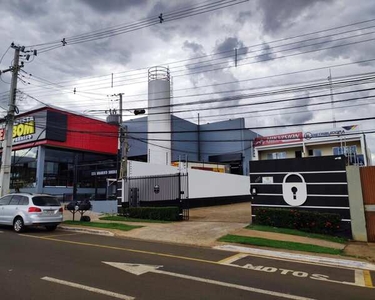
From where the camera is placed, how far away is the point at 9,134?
66.3 ft

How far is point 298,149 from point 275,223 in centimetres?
2830

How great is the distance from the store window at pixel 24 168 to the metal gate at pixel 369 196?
2811 centimetres

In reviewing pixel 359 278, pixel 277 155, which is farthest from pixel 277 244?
pixel 277 155

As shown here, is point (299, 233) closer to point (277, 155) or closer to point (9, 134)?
point (9, 134)

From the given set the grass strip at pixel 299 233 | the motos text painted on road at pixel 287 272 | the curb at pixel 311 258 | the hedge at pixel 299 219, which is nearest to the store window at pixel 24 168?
the hedge at pixel 299 219

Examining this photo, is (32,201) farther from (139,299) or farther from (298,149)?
(298,149)

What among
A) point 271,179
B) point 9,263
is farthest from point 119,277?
point 271,179

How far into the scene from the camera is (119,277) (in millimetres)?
6848

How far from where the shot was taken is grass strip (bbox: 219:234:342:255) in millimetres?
10703

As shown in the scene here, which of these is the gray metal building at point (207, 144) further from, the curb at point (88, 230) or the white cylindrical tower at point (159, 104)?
the curb at point (88, 230)

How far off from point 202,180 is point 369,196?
15.1m

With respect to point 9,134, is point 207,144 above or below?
above

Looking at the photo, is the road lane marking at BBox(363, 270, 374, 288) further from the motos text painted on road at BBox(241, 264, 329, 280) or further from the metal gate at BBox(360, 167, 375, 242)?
the metal gate at BBox(360, 167, 375, 242)

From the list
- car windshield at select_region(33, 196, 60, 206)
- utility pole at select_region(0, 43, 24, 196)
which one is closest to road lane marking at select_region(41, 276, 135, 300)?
car windshield at select_region(33, 196, 60, 206)
